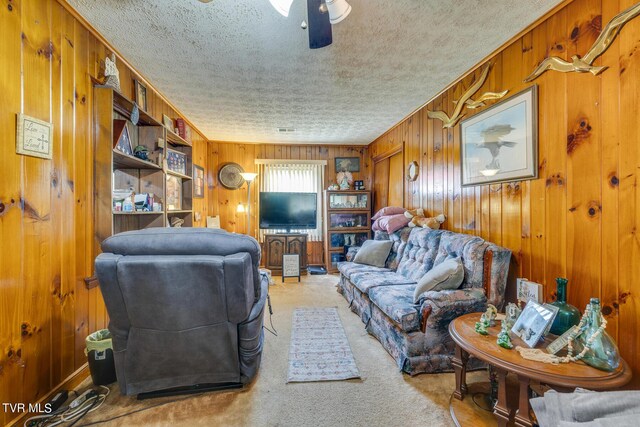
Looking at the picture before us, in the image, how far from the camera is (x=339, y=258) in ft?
16.8

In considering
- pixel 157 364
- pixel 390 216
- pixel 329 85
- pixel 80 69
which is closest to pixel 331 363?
pixel 157 364

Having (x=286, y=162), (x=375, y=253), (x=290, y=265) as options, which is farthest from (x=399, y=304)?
(x=286, y=162)

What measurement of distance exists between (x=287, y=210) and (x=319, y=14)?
3866mm

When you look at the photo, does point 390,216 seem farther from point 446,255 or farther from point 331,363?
point 331,363

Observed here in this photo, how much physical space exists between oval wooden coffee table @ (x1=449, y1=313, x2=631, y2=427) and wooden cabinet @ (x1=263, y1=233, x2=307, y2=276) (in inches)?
137

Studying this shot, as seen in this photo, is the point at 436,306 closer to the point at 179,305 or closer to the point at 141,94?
the point at 179,305

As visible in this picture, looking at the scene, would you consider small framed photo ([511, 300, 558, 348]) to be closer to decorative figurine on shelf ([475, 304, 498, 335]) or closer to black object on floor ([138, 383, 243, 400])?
decorative figurine on shelf ([475, 304, 498, 335])

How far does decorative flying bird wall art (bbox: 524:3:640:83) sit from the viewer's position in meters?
1.36

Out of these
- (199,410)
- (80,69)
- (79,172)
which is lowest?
(199,410)

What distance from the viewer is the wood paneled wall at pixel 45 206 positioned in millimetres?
1377

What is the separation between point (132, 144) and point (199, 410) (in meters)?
2.27

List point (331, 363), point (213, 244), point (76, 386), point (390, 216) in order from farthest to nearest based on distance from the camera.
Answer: point (390, 216), point (331, 363), point (76, 386), point (213, 244)

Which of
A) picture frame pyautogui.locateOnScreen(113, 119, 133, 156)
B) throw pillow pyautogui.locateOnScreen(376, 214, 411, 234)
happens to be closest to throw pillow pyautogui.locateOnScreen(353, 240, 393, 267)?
throw pillow pyautogui.locateOnScreen(376, 214, 411, 234)

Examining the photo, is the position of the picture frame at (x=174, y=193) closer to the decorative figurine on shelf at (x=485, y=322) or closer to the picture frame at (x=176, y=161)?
the picture frame at (x=176, y=161)
